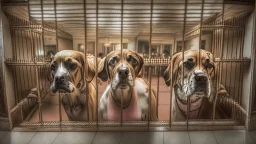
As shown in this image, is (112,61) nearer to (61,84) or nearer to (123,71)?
(123,71)

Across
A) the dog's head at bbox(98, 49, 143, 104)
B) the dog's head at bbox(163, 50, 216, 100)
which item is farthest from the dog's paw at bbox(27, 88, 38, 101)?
the dog's head at bbox(163, 50, 216, 100)

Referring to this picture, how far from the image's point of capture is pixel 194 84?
2.62m

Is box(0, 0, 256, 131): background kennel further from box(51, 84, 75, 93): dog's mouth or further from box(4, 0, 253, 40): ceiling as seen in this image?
box(51, 84, 75, 93): dog's mouth

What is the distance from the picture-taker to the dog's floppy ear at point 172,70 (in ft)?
8.86

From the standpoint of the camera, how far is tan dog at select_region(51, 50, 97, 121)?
261 cm

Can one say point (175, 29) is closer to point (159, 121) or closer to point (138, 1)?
point (138, 1)

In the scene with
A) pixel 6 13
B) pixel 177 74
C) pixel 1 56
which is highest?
pixel 6 13

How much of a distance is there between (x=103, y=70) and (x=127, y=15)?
32.6 inches

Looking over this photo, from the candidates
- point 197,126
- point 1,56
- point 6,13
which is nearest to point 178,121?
point 197,126

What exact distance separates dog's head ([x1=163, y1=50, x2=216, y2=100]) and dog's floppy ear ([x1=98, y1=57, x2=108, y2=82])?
842 millimetres

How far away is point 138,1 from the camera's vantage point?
8.66 feet

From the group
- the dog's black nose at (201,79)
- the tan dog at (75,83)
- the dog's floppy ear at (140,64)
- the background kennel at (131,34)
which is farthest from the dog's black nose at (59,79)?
the dog's black nose at (201,79)

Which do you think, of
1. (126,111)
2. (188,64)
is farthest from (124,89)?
(188,64)

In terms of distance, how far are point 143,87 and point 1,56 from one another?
2.06 meters
